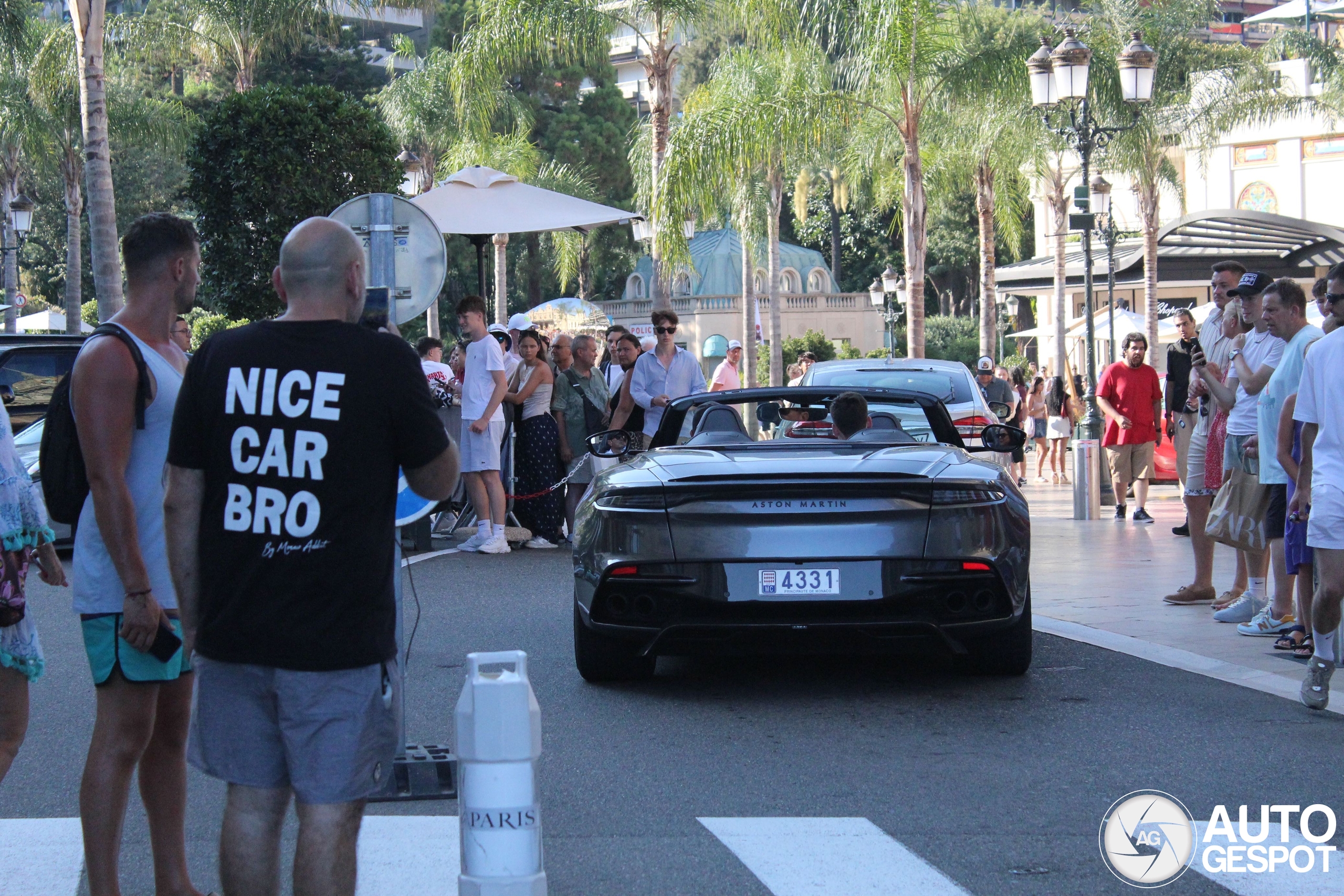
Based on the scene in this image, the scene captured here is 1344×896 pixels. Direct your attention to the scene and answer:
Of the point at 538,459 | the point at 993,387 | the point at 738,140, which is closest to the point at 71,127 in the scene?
the point at 738,140

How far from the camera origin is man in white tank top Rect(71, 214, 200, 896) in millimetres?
3588

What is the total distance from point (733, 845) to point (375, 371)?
2.05m

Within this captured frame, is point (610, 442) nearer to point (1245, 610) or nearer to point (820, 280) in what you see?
point (1245, 610)

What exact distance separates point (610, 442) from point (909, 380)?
22.1ft

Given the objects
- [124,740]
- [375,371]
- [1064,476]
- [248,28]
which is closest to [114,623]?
[124,740]

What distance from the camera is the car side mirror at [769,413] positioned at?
9.41 metres

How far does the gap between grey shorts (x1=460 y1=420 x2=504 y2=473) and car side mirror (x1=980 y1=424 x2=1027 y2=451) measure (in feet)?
17.2

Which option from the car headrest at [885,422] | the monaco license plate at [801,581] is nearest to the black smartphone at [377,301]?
the monaco license plate at [801,581]

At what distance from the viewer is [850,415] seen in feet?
24.1

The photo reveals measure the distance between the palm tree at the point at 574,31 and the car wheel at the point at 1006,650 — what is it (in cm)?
1701

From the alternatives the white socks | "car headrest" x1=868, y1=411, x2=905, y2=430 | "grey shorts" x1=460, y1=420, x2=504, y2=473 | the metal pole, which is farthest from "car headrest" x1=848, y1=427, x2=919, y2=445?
the metal pole

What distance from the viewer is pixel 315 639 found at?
304 centimetres

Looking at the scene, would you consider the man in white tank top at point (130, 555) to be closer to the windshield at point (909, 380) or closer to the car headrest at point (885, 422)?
the car headrest at point (885, 422)

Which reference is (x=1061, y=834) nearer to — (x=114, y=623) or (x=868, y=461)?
(x=868, y=461)
